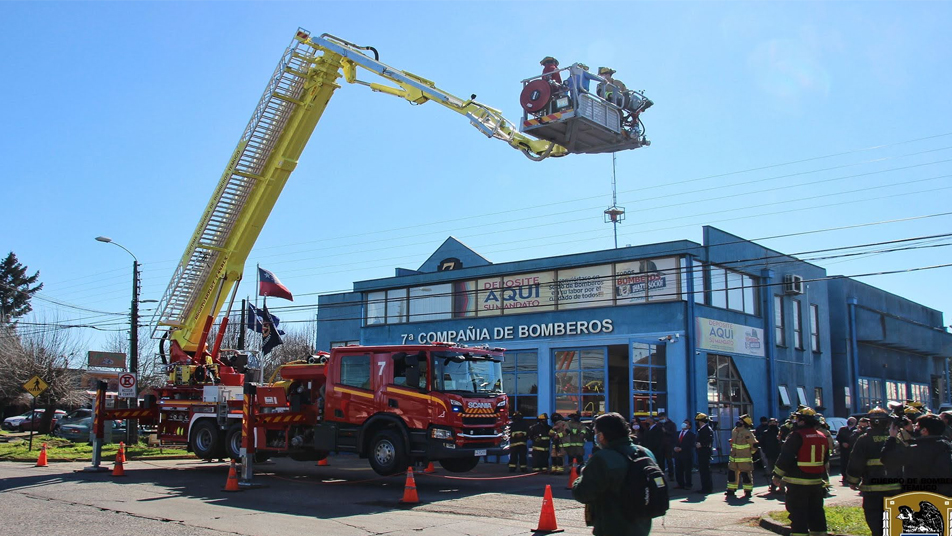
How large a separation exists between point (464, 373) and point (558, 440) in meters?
3.88

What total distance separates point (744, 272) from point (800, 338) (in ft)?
15.8

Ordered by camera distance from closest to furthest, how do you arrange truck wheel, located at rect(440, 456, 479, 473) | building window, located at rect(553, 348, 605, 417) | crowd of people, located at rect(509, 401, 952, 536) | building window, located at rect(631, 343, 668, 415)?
1. crowd of people, located at rect(509, 401, 952, 536)
2. truck wheel, located at rect(440, 456, 479, 473)
3. building window, located at rect(631, 343, 668, 415)
4. building window, located at rect(553, 348, 605, 417)

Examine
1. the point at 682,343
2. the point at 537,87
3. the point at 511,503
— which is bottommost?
the point at 511,503

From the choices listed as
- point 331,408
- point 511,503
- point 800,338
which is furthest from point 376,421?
point 800,338

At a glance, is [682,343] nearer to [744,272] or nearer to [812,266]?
[744,272]

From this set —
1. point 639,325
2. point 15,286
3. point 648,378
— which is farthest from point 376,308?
point 15,286

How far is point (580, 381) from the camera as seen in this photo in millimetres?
23172

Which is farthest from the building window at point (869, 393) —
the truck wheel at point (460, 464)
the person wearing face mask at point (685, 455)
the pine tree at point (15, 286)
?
the pine tree at point (15, 286)

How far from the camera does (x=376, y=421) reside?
50.0 ft

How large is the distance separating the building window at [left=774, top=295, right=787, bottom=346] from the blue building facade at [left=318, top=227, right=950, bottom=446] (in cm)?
7

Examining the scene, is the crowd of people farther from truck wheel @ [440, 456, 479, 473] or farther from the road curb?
truck wheel @ [440, 456, 479, 473]

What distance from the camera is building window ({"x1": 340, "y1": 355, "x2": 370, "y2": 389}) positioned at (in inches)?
615

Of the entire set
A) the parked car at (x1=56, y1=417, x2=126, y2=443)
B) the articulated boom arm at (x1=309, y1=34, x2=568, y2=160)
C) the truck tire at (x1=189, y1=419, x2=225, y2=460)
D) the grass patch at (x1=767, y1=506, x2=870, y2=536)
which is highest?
the articulated boom arm at (x1=309, y1=34, x2=568, y2=160)

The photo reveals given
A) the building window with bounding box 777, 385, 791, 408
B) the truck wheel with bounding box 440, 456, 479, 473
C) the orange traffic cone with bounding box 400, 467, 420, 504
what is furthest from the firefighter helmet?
the building window with bounding box 777, 385, 791, 408
